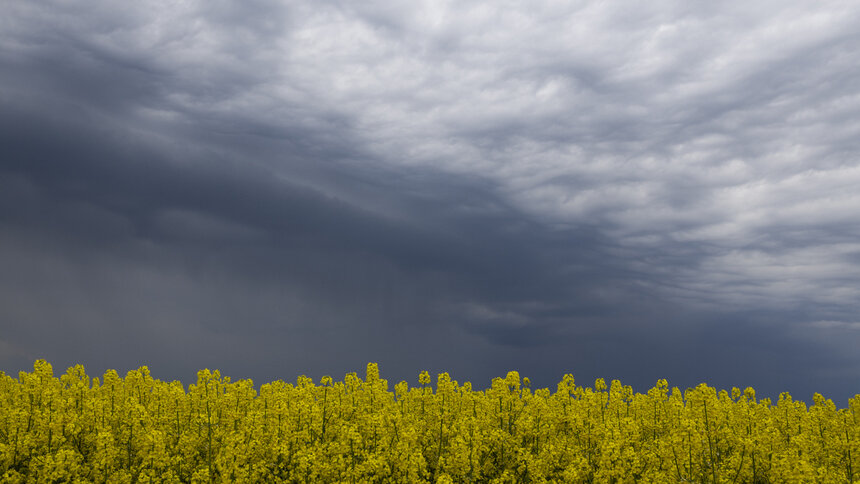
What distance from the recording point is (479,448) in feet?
49.8

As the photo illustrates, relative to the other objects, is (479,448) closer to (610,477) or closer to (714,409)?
(610,477)

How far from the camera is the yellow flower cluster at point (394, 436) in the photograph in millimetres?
14258

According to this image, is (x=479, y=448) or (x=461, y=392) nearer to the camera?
(x=479, y=448)

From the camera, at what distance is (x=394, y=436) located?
51.9ft

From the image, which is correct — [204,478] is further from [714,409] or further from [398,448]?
[714,409]

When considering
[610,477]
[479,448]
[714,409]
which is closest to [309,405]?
[479,448]

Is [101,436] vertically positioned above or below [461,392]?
below

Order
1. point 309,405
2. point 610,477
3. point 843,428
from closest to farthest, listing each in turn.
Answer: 1. point 610,477
2. point 309,405
3. point 843,428

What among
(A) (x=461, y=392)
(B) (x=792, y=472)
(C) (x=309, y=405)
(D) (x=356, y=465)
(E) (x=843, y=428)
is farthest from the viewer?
(A) (x=461, y=392)

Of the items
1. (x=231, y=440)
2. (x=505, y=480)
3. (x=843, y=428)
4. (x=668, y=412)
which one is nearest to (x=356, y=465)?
(x=231, y=440)

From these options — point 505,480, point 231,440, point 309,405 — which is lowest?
point 505,480

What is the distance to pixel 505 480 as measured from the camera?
50.6 ft

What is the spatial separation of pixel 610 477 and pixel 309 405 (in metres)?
8.14

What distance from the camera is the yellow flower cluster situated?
14.3 m
